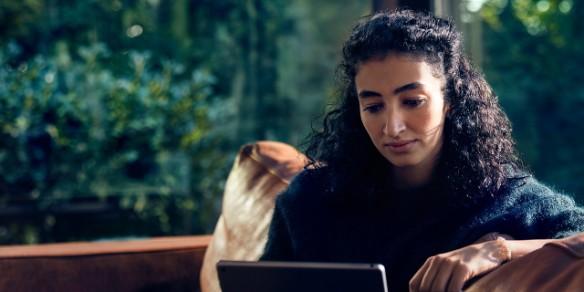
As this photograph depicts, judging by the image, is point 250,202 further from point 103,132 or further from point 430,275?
point 103,132

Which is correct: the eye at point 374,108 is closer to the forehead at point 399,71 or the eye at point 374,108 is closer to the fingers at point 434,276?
the forehead at point 399,71

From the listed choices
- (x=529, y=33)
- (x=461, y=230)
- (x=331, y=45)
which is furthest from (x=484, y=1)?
(x=461, y=230)

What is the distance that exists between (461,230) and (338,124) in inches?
16.6

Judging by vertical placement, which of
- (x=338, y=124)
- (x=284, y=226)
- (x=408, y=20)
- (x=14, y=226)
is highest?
(x=408, y=20)

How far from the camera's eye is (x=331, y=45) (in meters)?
3.70

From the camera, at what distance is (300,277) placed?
3.65 ft

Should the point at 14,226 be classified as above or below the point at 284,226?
below

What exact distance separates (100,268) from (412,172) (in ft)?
2.45

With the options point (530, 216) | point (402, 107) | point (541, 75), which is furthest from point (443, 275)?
point (541, 75)

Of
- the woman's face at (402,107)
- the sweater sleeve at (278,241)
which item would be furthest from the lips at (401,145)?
the sweater sleeve at (278,241)

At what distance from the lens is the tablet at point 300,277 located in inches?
41.3

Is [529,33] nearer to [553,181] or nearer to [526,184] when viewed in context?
[553,181]

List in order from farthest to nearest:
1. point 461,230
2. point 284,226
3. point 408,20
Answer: point 284,226
point 408,20
point 461,230

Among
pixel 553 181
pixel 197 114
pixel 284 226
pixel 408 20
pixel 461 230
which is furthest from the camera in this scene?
pixel 197 114
